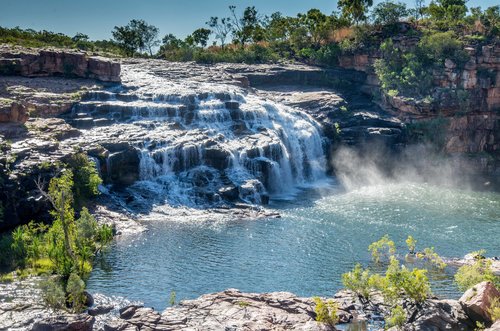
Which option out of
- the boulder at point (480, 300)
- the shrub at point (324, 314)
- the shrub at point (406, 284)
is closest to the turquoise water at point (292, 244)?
the boulder at point (480, 300)

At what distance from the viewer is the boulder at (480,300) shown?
20.1m

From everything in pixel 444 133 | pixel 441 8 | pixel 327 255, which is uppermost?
pixel 441 8

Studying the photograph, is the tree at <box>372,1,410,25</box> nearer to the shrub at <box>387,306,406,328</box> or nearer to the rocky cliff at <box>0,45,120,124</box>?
the rocky cliff at <box>0,45,120,124</box>

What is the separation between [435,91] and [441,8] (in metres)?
18.0

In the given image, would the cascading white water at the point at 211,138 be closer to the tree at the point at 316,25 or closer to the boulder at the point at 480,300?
the tree at the point at 316,25

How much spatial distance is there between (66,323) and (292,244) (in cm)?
1589

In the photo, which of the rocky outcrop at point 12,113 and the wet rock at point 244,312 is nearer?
the wet rock at point 244,312

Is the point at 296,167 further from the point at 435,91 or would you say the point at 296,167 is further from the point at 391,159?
the point at 435,91

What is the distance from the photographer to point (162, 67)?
209 ft

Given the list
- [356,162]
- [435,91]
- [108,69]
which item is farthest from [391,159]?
[108,69]

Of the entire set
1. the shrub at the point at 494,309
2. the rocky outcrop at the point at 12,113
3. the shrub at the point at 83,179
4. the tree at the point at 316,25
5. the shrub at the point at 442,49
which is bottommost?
the shrub at the point at 494,309

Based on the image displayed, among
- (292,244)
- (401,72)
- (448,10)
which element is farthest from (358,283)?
(448,10)

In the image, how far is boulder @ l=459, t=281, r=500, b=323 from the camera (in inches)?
790

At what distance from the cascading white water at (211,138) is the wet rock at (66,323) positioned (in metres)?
19.8
